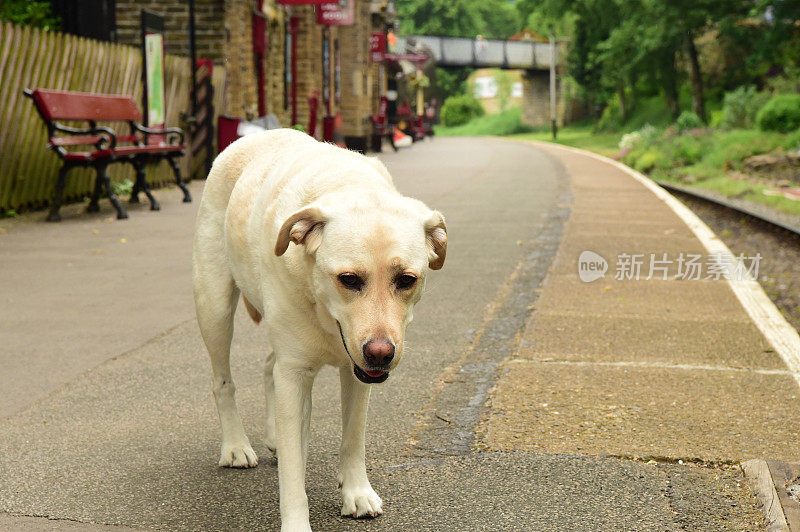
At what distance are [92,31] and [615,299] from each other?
14.8 meters

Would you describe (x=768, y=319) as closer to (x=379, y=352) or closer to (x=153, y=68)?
(x=379, y=352)

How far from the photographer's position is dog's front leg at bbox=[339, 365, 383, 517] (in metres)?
3.18

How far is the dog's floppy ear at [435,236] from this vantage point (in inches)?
109

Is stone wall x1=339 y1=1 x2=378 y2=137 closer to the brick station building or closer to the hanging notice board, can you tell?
the brick station building

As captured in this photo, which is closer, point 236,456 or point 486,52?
point 236,456

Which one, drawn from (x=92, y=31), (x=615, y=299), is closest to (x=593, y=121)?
(x=92, y=31)

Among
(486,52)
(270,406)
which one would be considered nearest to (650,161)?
(270,406)

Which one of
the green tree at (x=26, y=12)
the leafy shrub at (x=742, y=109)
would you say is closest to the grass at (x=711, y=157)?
the leafy shrub at (x=742, y=109)

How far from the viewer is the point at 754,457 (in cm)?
367

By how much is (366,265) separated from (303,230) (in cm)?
22

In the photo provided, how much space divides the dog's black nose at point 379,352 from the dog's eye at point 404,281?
6.3 inches

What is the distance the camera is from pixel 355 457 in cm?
322

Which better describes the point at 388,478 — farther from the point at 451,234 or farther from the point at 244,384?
the point at 451,234

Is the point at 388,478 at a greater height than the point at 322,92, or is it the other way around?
the point at 322,92
